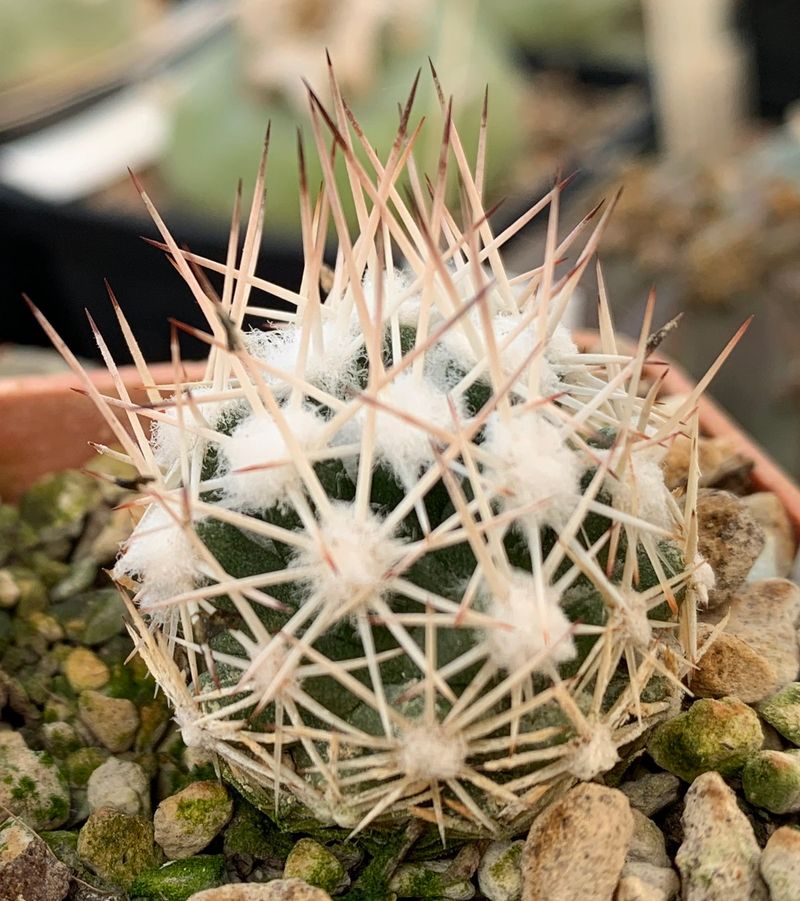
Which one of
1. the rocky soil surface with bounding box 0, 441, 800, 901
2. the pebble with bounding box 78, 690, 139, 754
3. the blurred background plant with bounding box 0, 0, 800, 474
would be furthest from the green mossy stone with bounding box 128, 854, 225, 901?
the blurred background plant with bounding box 0, 0, 800, 474

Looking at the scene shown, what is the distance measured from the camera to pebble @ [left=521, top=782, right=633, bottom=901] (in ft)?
1.56

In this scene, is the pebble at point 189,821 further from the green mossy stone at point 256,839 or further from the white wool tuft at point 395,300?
the white wool tuft at point 395,300

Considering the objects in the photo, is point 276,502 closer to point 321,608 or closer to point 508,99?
point 321,608

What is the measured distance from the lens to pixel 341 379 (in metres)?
0.51

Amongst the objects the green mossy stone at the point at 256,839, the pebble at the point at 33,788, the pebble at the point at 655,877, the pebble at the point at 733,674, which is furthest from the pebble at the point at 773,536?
the pebble at the point at 33,788

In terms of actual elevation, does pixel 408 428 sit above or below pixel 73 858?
above

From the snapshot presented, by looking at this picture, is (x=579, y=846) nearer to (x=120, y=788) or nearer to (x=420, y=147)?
(x=120, y=788)

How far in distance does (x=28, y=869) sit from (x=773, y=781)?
356 millimetres

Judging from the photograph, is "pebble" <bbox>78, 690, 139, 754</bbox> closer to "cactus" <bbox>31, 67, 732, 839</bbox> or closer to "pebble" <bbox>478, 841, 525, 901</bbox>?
"cactus" <bbox>31, 67, 732, 839</bbox>

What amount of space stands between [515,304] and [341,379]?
97 millimetres

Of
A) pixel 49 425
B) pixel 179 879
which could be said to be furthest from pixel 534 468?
pixel 49 425

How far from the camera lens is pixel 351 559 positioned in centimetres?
44

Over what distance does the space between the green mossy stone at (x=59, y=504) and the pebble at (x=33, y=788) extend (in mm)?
194

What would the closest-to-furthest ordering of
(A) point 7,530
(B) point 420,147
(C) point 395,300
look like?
(C) point 395,300 → (A) point 7,530 → (B) point 420,147
